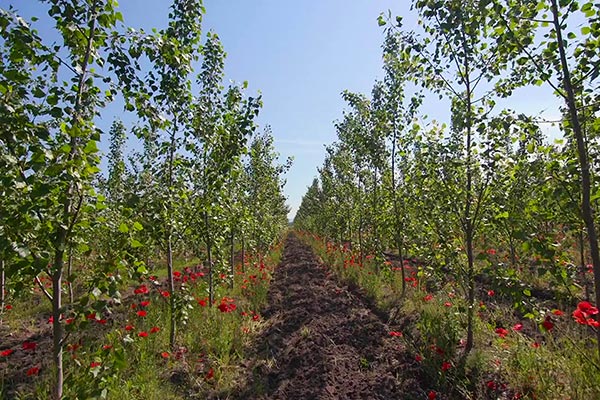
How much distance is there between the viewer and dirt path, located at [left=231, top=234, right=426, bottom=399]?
428 cm

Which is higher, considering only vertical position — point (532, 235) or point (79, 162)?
point (79, 162)

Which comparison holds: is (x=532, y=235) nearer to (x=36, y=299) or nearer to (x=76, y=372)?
(x=76, y=372)

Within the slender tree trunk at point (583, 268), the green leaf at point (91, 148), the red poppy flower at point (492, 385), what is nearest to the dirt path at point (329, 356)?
the red poppy flower at point (492, 385)

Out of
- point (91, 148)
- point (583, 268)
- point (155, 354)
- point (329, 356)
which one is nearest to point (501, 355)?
point (583, 268)

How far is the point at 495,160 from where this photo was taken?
3.99m

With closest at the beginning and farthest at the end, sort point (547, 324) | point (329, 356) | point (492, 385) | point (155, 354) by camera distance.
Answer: point (547, 324)
point (492, 385)
point (155, 354)
point (329, 356)

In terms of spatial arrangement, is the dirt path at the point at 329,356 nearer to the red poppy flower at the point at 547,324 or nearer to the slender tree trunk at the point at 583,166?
the red poppy flower at the point at 547,324

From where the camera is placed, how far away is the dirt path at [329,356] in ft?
14.0

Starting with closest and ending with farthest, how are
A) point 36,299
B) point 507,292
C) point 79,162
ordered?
point 79,162, point 507,292, point 36,299

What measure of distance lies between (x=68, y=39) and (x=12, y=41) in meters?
0.43

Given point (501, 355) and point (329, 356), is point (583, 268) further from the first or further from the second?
point (329, 356)

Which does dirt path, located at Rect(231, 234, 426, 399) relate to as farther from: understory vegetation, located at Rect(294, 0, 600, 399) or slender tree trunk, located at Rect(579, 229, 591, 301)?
slender tree trunk, located at Rect(579, 229, 591, 301)

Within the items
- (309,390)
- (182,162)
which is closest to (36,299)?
(182,162)

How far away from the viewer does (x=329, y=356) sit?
16.8 feet
